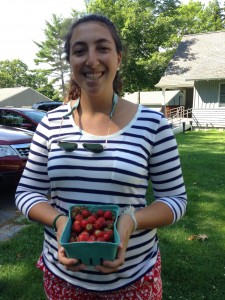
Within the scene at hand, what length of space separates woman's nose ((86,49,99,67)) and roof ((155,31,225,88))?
18.9 metres

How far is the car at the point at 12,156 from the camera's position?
5.92m

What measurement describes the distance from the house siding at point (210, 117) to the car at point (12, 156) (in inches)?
577

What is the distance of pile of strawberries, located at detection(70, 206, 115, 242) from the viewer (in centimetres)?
129

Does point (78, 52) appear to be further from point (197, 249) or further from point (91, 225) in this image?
point (197, 249)

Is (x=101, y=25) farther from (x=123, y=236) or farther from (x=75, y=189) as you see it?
(x=123, y=236)

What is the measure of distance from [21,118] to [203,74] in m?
12.7

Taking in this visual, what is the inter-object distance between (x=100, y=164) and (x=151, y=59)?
88.6 ft

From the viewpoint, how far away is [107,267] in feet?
4.19

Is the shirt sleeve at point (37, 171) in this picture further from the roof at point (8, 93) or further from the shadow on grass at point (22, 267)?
the roof at point (8, 93)

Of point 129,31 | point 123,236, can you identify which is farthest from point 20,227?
point 129,31

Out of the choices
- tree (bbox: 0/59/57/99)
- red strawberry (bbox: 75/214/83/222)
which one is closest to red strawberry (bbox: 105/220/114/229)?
red strawberry (bbox: 75/214/83/222)

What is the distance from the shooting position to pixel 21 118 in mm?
10305

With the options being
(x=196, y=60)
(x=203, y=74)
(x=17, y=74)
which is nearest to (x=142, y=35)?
(x=196, y=60)

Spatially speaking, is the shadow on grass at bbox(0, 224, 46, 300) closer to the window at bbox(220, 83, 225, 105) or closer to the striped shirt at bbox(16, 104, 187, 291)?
the striped shirt at bbox(16, 104, 187, 291)
